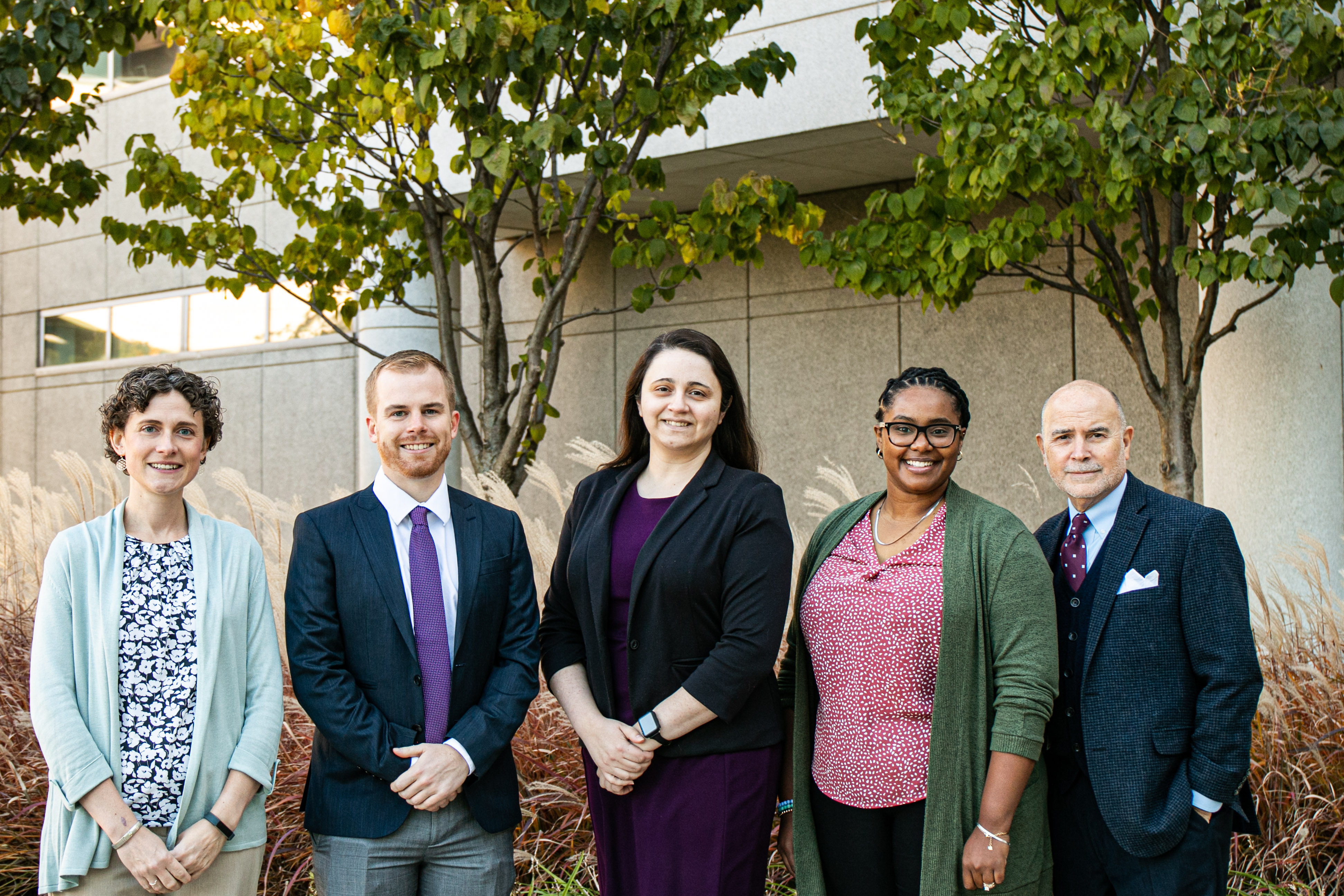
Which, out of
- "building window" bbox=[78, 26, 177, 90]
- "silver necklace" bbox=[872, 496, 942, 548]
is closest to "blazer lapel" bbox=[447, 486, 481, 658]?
"silver necklace" bbox=[872, 496, 942, 548]

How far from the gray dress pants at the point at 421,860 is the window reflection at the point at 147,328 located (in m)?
13.2

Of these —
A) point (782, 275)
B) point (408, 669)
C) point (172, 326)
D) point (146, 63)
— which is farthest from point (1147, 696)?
point (146, 63)

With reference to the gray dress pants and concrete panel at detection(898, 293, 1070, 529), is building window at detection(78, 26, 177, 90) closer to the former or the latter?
concrete panel at detection(898, 293, 1070, 529)

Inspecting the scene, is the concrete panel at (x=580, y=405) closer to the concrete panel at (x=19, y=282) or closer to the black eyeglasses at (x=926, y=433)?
the concrete panel at (x=19, y=282)

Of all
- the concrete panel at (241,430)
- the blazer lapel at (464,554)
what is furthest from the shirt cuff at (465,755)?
the concrete panel at (241,430)

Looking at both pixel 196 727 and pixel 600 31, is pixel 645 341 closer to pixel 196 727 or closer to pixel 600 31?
pixel 600 31

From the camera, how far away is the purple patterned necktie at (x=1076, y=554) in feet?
9.99

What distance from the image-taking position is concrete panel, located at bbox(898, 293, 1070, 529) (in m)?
9.49

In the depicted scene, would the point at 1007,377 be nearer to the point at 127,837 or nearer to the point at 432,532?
the point at 432,532

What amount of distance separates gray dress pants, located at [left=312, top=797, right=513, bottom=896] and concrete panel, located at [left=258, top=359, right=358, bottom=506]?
10.3 metres

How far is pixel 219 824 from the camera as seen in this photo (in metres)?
2.93

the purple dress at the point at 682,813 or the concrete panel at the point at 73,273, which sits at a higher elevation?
the concrete panel at the point at 73,273

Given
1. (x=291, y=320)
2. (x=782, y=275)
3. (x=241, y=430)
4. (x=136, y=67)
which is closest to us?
(x=782, y=275)

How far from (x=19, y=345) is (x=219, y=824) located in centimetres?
1573
